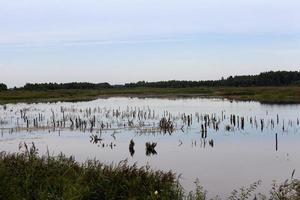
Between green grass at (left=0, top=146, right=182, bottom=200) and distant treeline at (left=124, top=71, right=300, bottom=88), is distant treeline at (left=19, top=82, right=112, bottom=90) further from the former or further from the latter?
green grass at (left=0, top=146, right=182, bottom=200)

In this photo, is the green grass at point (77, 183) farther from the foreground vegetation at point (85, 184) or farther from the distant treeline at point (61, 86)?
the distant treeline at point (61, 86)

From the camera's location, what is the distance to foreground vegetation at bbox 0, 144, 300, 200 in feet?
38.7

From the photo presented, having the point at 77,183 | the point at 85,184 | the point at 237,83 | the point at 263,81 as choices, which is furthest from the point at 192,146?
the point at 237,83

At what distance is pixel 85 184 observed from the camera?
41.2 feet

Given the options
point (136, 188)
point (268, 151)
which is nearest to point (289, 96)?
point (268, 151)

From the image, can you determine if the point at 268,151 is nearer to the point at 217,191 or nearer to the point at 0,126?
the point at 217,191

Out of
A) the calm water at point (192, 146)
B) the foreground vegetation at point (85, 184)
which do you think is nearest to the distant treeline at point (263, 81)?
the calm water at point (192, 146)

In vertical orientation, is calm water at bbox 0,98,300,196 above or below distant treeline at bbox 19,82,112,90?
below

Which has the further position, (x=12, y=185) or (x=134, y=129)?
(x=134, y=129)

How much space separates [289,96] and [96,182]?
209 ft

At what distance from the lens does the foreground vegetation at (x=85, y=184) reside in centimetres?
1179

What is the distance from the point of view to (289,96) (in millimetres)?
72875

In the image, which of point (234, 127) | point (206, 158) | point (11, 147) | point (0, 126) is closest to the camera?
point (206, 158)

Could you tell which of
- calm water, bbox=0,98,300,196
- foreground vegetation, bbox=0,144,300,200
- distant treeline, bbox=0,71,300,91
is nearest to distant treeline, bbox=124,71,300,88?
distant treeline, bbox=0,71,300,91
